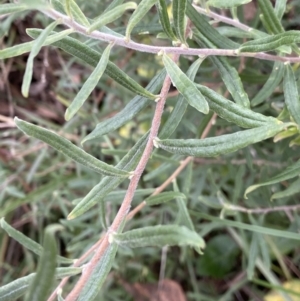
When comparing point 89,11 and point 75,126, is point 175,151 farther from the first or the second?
point 75,126

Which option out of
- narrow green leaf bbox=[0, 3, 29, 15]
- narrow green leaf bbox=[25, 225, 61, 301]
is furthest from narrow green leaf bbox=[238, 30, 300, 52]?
narrow green leaf bbox=[25, 225, 61, 301]

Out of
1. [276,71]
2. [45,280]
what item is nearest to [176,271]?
[276,71]

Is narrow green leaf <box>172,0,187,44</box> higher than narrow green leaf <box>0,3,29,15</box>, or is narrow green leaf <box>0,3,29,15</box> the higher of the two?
narrow green leaf <box>172,0,187,44</box>

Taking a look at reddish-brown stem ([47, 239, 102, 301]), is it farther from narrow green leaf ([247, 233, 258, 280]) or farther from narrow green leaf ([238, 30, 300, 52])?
narrow green leaf ([247, 233, 258, 280])

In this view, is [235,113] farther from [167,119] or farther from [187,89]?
[167,119]

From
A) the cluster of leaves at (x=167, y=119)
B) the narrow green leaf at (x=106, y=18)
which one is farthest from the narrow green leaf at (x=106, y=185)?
the narrow green leaf at (x=106, y=18)

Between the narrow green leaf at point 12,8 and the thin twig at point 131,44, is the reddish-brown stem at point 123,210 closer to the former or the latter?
the thin twig at point 131,44
